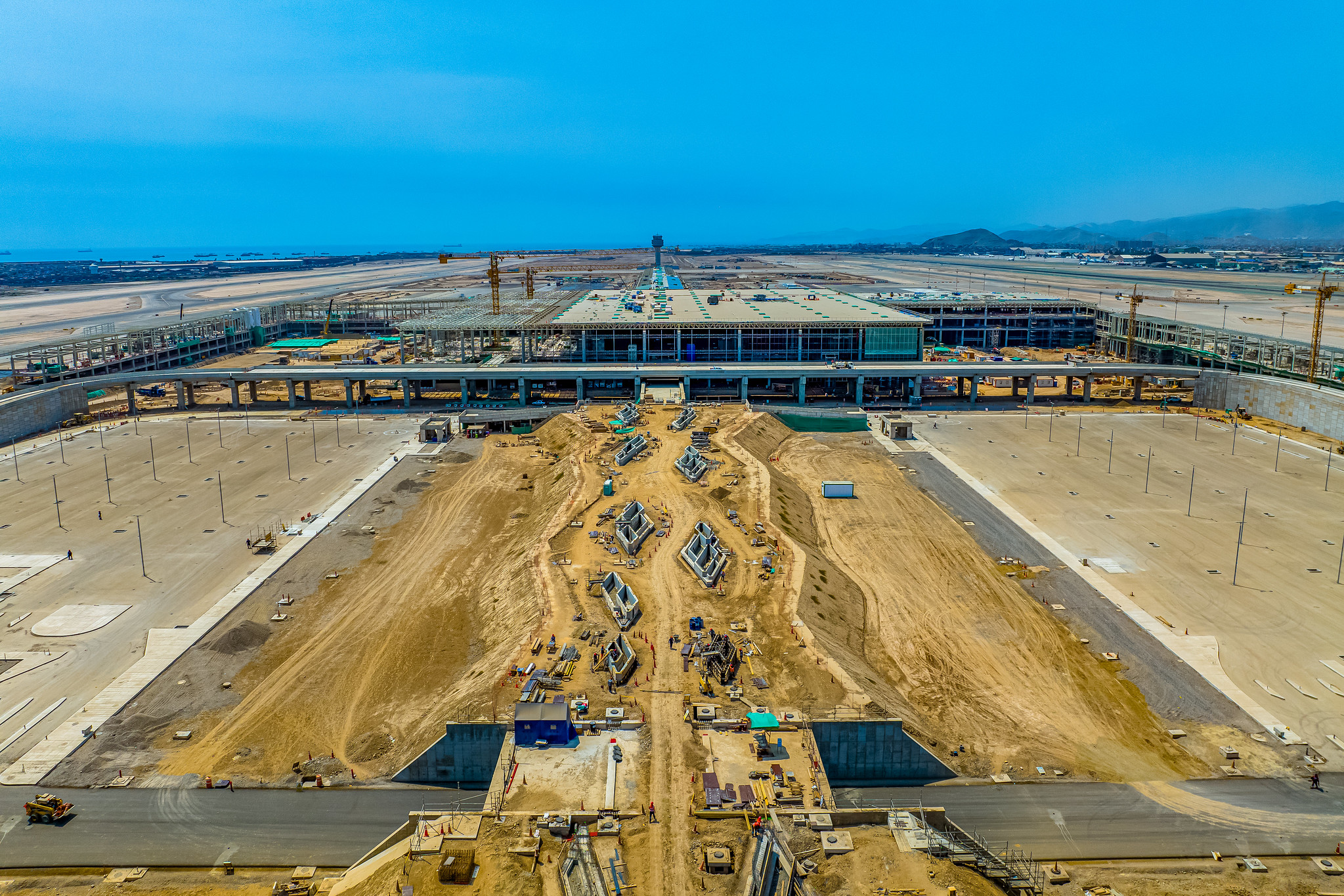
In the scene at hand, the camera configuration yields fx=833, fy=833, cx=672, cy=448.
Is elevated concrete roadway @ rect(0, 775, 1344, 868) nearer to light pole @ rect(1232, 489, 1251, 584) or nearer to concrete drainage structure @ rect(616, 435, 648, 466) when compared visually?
light pole @ rect(1232, 489, 1251, 584)

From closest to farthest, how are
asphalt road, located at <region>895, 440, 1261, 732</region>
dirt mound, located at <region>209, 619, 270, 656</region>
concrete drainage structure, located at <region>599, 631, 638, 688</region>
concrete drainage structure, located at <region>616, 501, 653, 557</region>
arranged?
1. concrete drainage structure, located at <region>599, 631, 638, 688</region>
2. asphalt road, located at <region>895, 440, 1261, 732</region>
3. dirt mound, located at <region>209, 619, 270, 656</region>
4. concrete drainage structure, located at <region>616, 501, 653, 557</region>

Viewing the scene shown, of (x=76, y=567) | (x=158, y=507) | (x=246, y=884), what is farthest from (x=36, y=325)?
(x=246, y=884)

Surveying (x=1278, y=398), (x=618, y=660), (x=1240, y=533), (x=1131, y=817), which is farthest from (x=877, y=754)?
(x=1278, y=398)

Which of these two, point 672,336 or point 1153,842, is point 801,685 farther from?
point 672,336

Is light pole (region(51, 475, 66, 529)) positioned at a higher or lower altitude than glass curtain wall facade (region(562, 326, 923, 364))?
lower

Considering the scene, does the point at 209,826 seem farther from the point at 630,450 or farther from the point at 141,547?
the point at 630,450

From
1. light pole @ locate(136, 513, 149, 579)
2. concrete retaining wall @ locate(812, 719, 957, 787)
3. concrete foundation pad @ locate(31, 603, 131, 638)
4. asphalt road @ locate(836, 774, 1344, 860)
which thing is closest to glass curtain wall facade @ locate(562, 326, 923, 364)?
light pole @ locate(136, 513, 149, 579)
